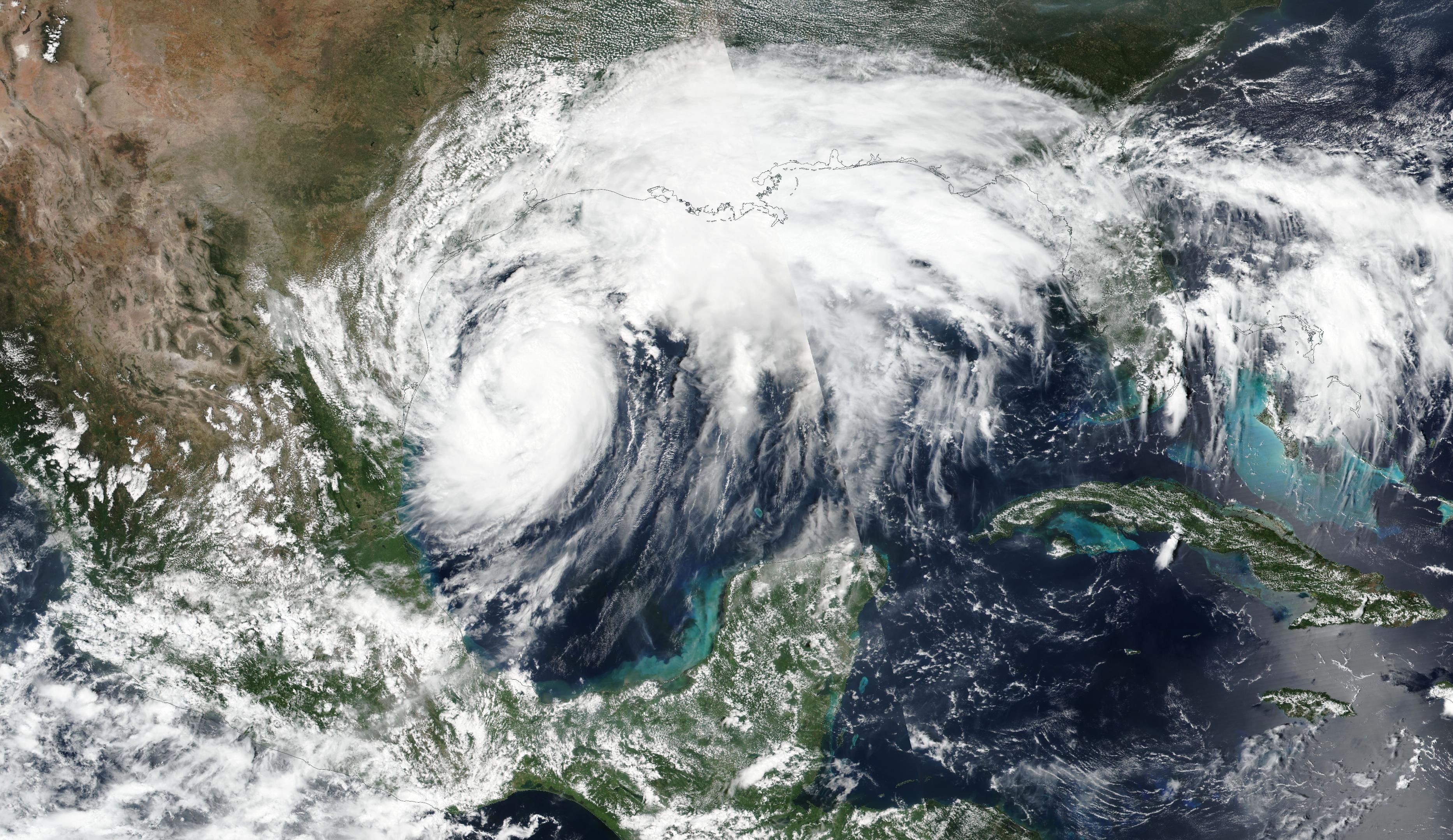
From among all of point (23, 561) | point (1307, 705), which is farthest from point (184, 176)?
point (1307, 705)

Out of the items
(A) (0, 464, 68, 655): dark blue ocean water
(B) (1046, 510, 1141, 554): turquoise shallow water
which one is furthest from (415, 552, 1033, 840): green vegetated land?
(A) (0, 464, 68, 655): dark blue ocean water

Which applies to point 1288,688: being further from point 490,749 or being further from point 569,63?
point 569,63

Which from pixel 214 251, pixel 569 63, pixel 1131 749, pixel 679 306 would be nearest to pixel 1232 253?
pixel 1131 749

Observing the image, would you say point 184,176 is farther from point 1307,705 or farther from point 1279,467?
point 1307,705

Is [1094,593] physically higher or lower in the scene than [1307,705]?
higher

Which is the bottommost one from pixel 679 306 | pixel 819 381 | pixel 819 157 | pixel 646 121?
pixel 819 381

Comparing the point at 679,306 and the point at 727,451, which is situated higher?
the point at 679,306

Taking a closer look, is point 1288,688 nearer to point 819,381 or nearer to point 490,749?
point 819,381
